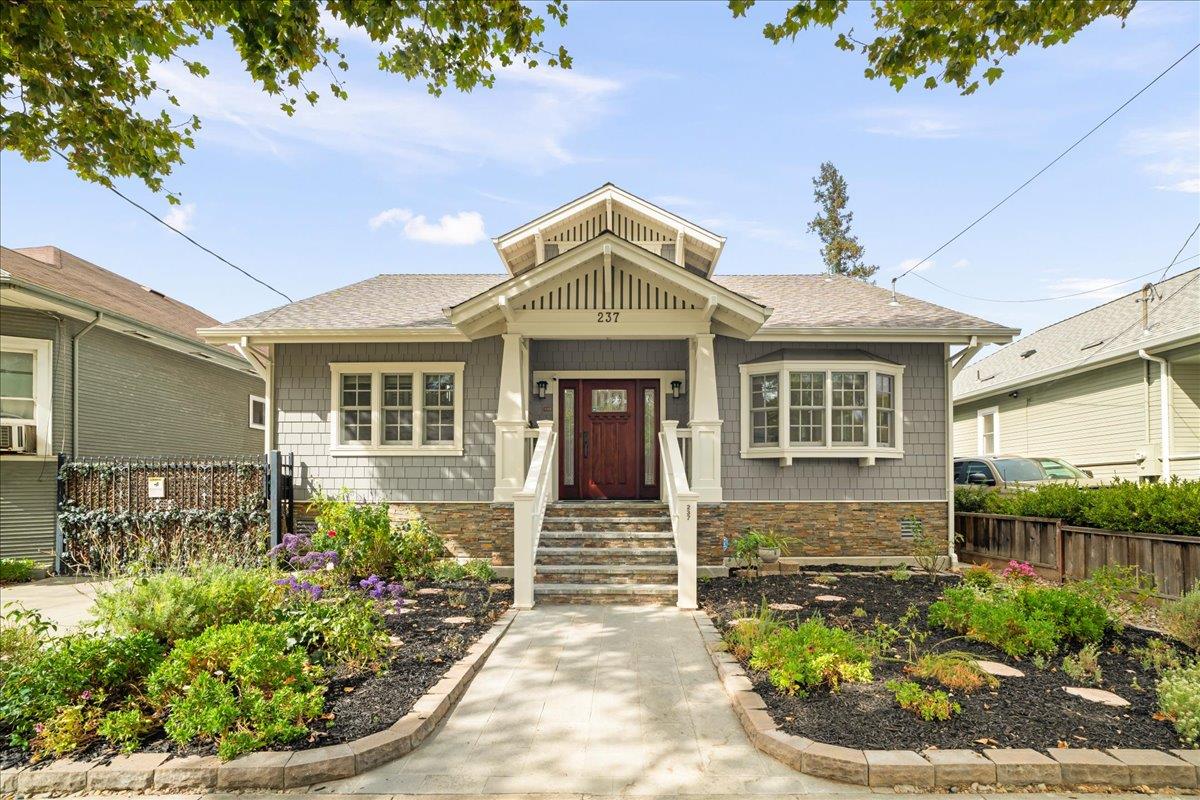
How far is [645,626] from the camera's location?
22.1 feet

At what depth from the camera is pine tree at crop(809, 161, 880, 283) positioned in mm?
34156

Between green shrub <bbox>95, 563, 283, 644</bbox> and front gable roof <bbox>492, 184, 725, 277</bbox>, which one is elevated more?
front gable roof <bbox>492, 184, 725, 277</bbox>

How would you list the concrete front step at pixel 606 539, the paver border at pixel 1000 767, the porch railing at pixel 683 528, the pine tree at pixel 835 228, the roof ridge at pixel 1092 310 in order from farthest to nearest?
the pine tree at pixel 835 228 → the roof ridge at pixel 1092 310 → the concrete front step at pixel 606 539 → the porch railing at pixel 683 528 → the paver border at pixel 1000 767

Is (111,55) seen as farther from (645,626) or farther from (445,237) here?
(445,237)

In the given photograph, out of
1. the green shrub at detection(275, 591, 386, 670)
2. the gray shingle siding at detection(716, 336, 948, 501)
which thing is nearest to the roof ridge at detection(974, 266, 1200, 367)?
the gray shingle siding at detection(716, 336, 948, 501)

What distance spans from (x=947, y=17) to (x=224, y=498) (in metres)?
10.5

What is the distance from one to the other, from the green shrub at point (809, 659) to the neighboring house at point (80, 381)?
421 inches

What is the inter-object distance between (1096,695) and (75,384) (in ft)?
44.1

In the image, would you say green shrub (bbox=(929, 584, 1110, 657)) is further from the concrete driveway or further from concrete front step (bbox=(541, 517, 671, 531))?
the concrete driveway

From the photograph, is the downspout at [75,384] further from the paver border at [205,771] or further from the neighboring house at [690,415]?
the paver border at [205,771]

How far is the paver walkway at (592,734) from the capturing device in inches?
138

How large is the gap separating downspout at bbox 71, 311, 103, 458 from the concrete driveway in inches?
86.2

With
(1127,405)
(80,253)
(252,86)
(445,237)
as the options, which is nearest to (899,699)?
(252,86)

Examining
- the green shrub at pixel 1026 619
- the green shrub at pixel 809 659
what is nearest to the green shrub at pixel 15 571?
the green shrub at pixel 809 659
